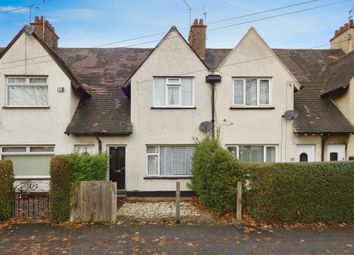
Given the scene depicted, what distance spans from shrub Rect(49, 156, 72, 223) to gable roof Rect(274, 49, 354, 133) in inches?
387

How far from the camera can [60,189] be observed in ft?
30.1

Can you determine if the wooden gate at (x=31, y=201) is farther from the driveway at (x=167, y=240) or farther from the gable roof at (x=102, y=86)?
the gable roof at (x=102, y=86)

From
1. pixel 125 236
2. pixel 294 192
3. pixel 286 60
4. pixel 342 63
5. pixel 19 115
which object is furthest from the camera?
pixel 286 60

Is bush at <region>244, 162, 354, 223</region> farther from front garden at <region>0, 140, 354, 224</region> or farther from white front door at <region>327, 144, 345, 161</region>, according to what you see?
white front door at <region>327, 144, 345, 161</region>

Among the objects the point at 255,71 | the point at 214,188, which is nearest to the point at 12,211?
the point at 214,188

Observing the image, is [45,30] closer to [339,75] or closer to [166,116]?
[166,116]

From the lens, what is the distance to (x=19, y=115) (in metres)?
13.2

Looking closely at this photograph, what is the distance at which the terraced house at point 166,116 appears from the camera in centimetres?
1324

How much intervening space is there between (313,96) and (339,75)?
5.36 ft

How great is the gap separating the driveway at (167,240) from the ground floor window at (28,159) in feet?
15.4

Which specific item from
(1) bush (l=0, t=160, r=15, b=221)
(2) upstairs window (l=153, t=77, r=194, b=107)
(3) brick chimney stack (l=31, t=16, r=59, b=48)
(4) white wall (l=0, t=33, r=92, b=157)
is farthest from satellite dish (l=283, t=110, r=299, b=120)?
(3) brick chimney stack (l=31, t=16, r=59, b=48)

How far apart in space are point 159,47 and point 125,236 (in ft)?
28.4

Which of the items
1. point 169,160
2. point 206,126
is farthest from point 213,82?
point 169,160

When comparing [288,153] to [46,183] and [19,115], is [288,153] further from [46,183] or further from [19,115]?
[19,115]
